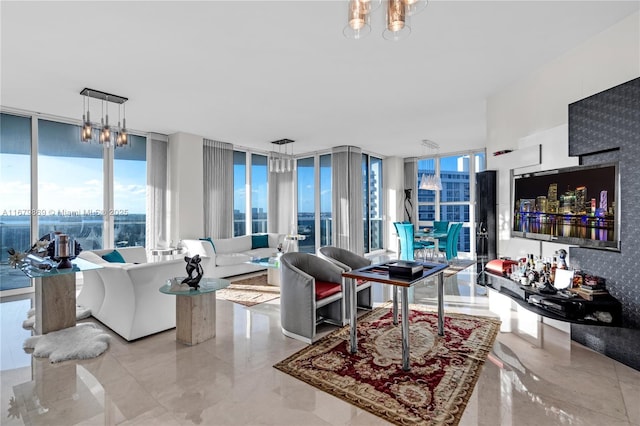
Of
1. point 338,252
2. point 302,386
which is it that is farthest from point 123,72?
point 302,386

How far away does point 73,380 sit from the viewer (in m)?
2.46

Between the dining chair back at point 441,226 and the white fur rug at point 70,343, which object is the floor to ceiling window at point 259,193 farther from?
the white fur rug at point 70,343

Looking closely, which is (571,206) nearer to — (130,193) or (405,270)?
(405,270)

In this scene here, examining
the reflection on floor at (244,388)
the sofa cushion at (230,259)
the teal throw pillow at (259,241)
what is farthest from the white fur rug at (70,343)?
the teal throw pillow at (259,241)

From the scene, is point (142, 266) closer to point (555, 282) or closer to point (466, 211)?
point (555, 282)

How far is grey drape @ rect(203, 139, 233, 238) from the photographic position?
679cm

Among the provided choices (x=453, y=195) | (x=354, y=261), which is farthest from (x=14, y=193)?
(x=453, y=195)

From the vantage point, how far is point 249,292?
16.4 ft

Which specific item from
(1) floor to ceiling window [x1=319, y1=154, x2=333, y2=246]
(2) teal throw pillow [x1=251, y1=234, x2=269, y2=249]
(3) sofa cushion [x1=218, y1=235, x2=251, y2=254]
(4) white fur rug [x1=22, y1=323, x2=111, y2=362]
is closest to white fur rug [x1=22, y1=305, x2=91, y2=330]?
(4) white fur rug [x1=22, y1=323, x2=111, y2=362]

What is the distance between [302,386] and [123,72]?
12.0ft

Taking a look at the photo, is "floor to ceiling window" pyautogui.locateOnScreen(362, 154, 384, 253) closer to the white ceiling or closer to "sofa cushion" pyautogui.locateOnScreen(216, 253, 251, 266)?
the white ceiling

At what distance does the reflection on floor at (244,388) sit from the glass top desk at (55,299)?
0.29m

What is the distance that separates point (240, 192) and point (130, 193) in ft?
7.96

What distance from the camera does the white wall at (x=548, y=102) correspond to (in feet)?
9.03
